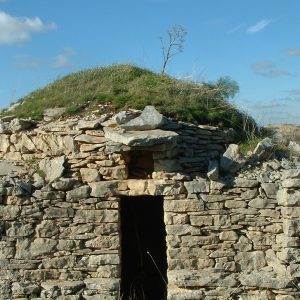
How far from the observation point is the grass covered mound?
8.55 meters

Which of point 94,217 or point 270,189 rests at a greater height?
point 270,189

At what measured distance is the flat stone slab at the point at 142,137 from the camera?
719 cm

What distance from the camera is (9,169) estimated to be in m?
8.05

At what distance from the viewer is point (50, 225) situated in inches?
291

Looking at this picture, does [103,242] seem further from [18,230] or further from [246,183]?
[246,183]

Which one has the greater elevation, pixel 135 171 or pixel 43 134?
pixel 43 134

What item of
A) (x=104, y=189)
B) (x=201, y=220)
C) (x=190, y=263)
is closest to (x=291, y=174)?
(x=201, y=220)

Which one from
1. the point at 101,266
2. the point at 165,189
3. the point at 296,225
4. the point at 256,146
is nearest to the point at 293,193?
the point at 296,225

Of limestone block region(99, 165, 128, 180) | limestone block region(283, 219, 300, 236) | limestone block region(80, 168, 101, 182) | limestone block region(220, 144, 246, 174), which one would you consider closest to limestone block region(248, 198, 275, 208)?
limestone block region(283, 219, 300, 236)

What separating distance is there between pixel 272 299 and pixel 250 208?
137 centimetres

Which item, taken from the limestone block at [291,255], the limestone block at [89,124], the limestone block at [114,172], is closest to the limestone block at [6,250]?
the limestone block at [114,172]

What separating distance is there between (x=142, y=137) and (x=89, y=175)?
1.10m

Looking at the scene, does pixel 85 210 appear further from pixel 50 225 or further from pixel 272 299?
pixel 272 299

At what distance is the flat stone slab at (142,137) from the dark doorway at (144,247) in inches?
89.6
